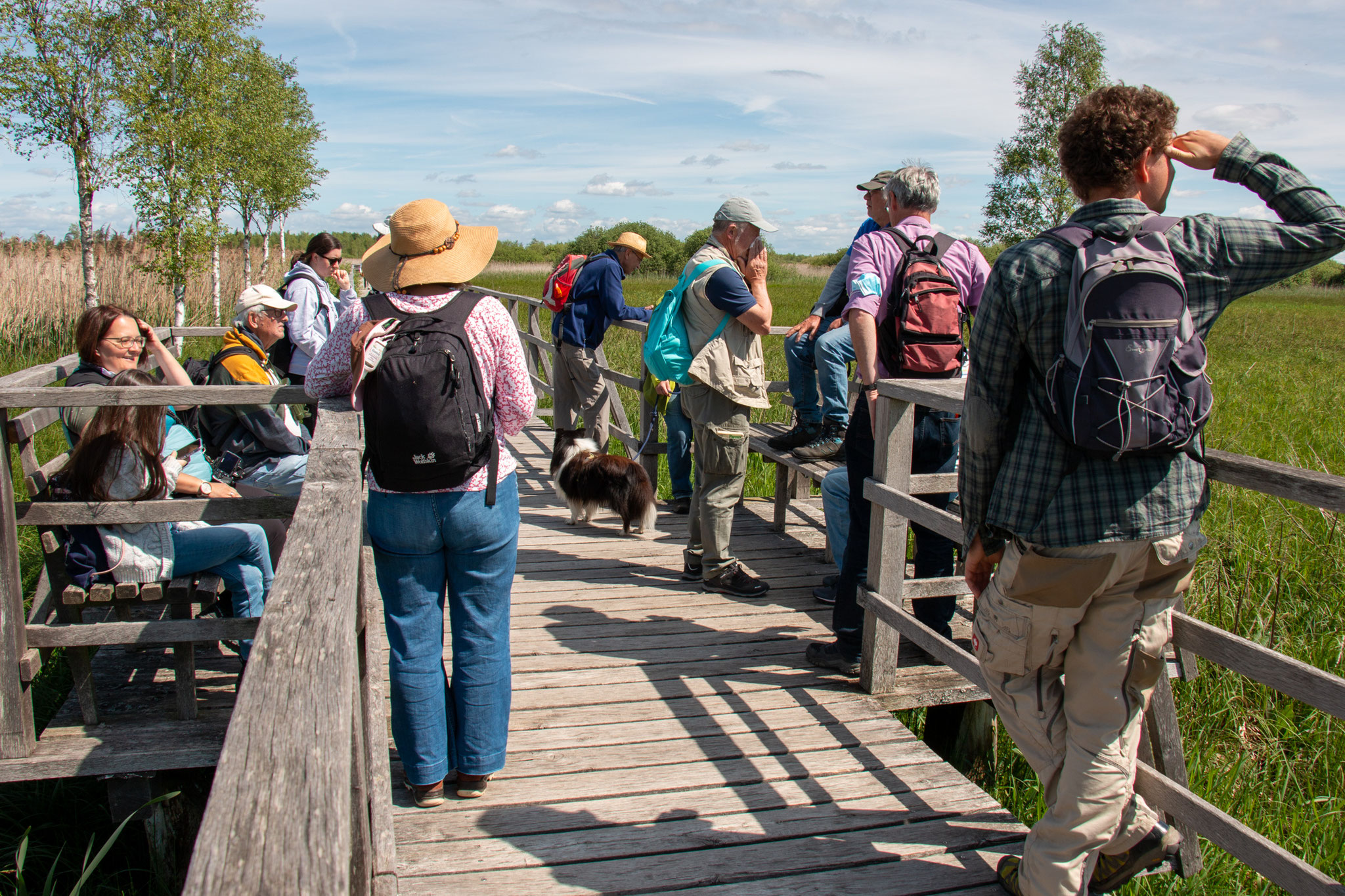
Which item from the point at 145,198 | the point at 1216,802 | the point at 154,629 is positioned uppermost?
the point at 145,198

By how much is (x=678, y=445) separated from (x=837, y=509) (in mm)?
1943

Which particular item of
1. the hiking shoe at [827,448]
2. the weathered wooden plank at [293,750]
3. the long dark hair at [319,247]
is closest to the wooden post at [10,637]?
the weathered wooden plank at [293,750]

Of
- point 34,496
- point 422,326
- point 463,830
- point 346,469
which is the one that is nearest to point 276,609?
point 346,469

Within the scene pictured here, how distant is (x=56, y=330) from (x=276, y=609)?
1534cm

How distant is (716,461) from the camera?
169 inches

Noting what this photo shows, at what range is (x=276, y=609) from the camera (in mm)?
1296

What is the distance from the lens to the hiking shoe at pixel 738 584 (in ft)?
15.0

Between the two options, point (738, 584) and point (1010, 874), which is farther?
point (738, 584)

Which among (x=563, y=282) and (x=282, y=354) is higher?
(x=563, y=282)

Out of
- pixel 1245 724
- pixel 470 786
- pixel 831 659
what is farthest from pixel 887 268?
pixel 1245 724

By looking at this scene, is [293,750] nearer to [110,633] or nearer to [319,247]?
[110,633]

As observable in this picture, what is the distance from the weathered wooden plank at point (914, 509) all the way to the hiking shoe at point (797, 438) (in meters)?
2.20

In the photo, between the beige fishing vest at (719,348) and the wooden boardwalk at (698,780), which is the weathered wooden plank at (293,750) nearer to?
the wooden boardwalk at (698,780)

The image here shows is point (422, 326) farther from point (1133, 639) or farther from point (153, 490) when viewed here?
point (1133, 639)
